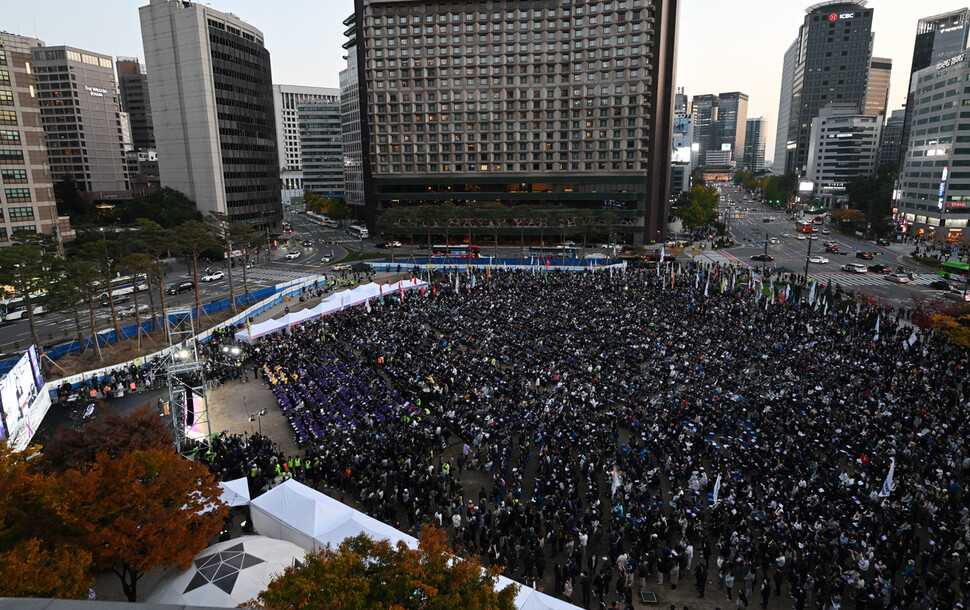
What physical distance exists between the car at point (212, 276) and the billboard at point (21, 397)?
3897 cm

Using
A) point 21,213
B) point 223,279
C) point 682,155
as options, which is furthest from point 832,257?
point 682,155

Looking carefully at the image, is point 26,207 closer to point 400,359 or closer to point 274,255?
point 274,255

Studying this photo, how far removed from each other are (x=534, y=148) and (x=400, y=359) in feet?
229

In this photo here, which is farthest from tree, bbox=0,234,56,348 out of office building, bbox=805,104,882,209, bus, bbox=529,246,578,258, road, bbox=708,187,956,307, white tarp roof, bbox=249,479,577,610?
office building, bbox=805,104,882,209

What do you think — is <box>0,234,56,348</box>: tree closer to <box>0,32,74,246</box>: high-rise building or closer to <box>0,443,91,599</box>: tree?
<box>0,443,91,599</box>: tree

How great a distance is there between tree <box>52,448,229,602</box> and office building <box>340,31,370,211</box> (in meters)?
123

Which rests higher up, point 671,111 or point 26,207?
point 671,111

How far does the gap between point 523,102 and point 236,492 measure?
86.3 meters

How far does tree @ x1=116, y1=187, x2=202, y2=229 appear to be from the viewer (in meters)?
81.5

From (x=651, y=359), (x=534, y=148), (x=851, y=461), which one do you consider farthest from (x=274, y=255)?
(x=851, y=461)

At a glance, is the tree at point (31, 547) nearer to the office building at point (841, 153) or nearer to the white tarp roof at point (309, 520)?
the white tarp roof at point (309, 520)

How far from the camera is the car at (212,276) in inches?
2568

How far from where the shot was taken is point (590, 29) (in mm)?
88250

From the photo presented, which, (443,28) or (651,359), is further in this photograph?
(443,28)
